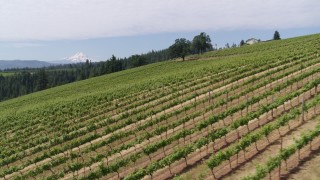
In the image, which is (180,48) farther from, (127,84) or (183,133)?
(183,133)

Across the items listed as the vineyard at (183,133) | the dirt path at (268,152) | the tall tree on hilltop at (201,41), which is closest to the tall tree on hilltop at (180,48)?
the tall tree on hilltop at (201,41)

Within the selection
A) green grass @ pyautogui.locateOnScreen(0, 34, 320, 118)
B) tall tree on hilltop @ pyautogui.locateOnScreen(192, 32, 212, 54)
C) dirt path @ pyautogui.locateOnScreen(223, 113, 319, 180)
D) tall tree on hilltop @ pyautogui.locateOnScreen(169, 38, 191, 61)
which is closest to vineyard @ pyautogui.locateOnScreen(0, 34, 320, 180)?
dirt path @ pyautogui.locateOnScreen(223, 113, 319, 180)

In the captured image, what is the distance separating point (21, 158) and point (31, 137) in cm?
939

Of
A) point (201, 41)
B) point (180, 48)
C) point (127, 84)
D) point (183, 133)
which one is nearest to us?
point (183, 133)

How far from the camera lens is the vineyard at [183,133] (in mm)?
26484

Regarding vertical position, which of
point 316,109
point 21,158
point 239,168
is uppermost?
point 316,109

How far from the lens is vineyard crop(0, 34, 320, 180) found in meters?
26.5

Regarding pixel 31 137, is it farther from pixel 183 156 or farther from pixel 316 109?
pixel 316 109

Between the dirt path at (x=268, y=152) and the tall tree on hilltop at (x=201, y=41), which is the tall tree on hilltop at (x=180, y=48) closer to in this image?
the tall tree on hilltop at (x=201, y=41)

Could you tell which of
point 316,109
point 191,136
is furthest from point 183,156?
point 316,109

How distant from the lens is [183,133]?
33438mm

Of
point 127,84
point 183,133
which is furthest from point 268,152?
point 127,84

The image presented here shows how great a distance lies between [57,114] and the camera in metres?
62.5

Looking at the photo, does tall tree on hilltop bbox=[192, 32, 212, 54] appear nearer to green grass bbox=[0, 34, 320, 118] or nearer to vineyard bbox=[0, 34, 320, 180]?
green grass bbox=[0, 34, 320, 118]
